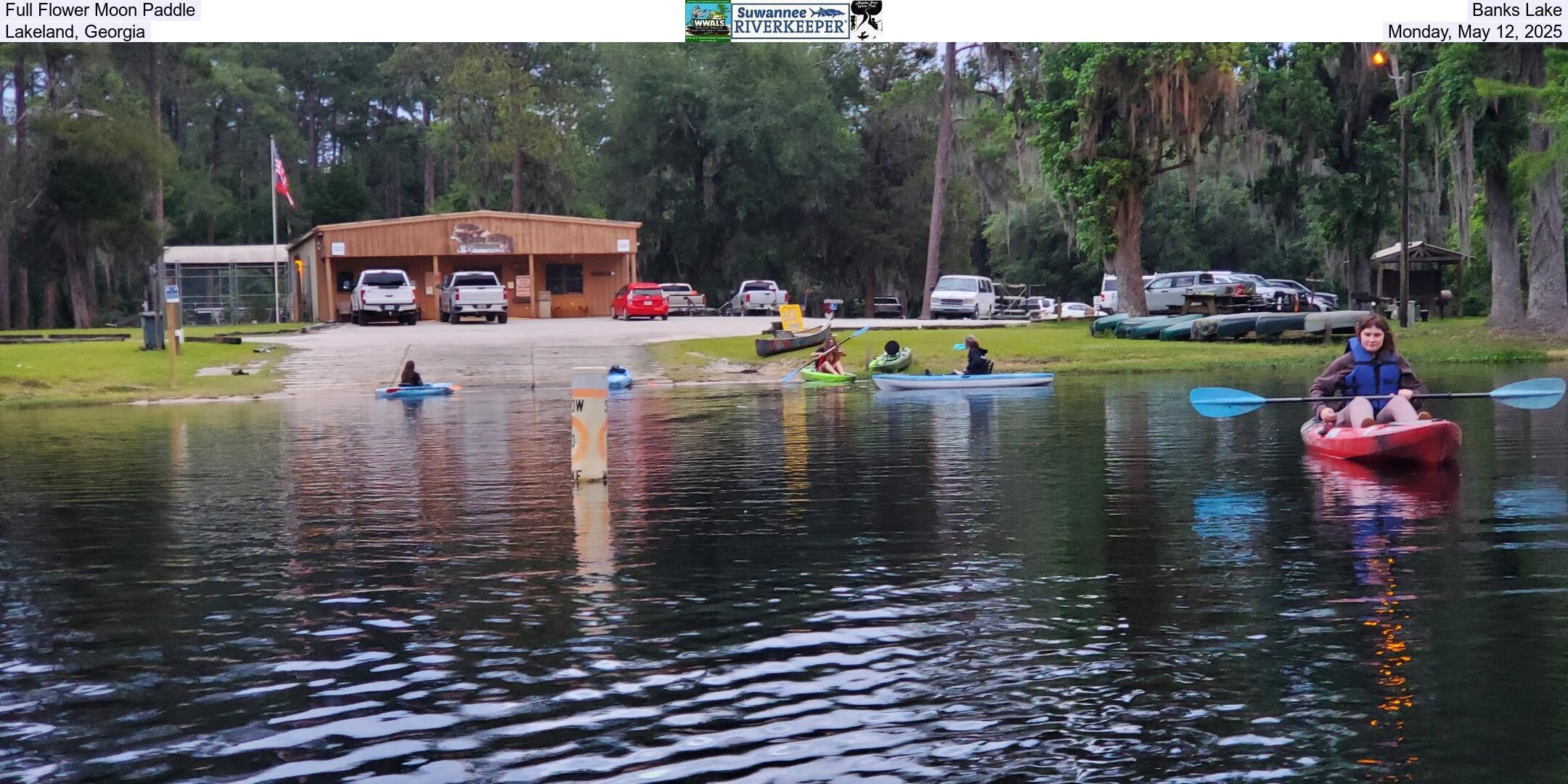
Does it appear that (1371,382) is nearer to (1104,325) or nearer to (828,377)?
(828,377)

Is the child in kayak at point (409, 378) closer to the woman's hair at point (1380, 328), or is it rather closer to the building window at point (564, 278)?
the woman's hair at point (1380, 328)

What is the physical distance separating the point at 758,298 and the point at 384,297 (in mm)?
19202

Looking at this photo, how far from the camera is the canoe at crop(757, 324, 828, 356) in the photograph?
1753 inches

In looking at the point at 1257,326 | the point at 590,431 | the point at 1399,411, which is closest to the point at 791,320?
the point at 1257,326

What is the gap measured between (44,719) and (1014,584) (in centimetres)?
620

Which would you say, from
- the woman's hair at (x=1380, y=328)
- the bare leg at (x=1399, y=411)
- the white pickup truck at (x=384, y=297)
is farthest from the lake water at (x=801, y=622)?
the white pickup truck at (x=384, y=297)

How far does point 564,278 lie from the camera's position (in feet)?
231

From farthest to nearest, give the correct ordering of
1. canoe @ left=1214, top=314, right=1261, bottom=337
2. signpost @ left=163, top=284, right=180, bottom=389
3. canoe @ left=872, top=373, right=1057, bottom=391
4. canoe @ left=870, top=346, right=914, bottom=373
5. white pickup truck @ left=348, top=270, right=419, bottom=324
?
white pickup truck @ left=348, top=270, right=419, bottom=324, canoe @ left=1214, top=314, right=1261, bottom=337, signpost @ left=163, top=284, right=180, bottom=389, canoe @ left=870, top=346, right=914, bottom=373, canoe @ left=872, top=373, right=1057, bottom=391

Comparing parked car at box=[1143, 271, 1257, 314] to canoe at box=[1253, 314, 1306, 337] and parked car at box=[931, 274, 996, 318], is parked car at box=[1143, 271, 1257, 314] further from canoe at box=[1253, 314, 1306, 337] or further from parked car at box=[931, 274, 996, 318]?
canoe at box=[1253, 314, 1306, 337]

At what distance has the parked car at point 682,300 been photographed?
7156 cm

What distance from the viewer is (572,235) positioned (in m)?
67.4

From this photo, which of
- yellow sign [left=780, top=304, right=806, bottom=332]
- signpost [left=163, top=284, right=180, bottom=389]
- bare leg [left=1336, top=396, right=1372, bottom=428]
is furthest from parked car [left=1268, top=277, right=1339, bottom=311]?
bare leg [left=1336, top=396, right=1372, bottom=428]

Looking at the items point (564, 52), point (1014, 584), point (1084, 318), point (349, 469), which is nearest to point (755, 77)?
point (564, 52)

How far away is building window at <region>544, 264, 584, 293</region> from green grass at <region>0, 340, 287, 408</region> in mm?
25312
